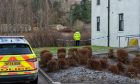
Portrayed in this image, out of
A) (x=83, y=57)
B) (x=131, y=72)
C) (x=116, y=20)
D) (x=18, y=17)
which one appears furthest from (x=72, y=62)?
(x=18, y=17)

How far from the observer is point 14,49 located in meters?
12.1

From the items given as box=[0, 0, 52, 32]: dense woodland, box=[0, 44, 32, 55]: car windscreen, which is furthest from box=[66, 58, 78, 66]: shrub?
box=[0, 0, 52, 32]: dense woodland

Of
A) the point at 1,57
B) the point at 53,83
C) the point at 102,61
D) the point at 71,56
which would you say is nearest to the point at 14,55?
the point at 1,57

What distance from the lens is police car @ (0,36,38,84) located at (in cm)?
1173

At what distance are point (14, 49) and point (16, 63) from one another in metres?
0.50

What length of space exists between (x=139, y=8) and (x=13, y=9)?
1794 centimetres

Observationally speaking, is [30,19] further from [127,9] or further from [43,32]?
[127,9]

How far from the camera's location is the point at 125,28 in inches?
1339

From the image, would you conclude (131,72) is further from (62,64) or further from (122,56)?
(122,56)

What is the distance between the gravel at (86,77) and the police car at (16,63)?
2177mm

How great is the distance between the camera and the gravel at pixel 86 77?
1384 cm

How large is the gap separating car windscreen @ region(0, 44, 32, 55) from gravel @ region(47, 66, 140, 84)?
93.2 inches

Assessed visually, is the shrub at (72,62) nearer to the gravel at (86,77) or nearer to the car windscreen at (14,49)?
the gravel at (86,77)

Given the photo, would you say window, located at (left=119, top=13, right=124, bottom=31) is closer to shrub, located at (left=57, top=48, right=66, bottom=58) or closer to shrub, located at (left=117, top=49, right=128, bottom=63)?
shrub, located at (left=117, top=49, right=128, bottom=63)
